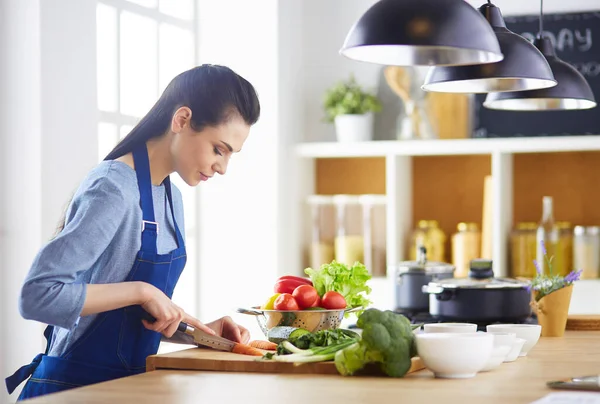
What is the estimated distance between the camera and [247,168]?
5.21m

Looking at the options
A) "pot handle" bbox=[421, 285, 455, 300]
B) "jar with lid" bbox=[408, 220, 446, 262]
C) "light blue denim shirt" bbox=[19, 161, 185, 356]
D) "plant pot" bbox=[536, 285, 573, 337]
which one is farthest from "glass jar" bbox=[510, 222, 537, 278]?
"light blue denim shirt" bbox=[19, 161, 185, 356]

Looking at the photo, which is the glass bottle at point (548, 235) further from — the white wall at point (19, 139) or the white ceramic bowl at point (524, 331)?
the white wall at point (19, 139)

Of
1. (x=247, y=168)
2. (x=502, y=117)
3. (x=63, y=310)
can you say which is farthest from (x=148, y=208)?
(x=502, y=117)

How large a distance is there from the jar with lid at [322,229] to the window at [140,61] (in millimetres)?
654

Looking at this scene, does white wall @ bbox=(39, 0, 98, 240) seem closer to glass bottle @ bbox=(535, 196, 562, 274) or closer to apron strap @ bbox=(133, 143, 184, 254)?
apron strap @ bbox=(133, 143, 184, 254)

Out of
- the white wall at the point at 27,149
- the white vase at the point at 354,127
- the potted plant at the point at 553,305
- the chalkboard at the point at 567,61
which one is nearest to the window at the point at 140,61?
the white wall at the point at 27,149

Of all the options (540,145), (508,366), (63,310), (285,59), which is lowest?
(508,366)

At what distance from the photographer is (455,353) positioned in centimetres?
220

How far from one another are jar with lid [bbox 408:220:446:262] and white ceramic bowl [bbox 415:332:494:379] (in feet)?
9.71

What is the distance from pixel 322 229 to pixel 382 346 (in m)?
3.20

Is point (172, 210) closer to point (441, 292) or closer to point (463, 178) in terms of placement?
point (441, 292)

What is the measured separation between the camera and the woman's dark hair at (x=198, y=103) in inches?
103

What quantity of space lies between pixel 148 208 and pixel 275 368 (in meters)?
0.55

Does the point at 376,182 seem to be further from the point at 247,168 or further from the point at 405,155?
the point at 247,168
